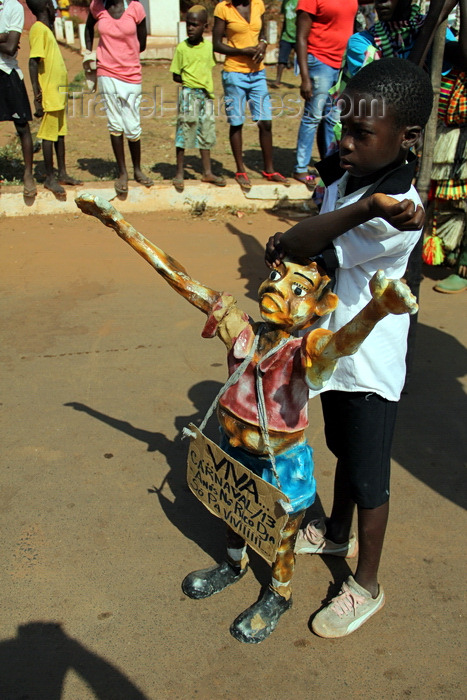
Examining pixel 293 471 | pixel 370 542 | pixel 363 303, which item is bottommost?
pixel 370 542

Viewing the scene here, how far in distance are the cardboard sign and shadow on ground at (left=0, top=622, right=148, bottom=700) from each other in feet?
1.98

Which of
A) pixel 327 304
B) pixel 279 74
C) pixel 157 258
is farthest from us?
pixel 279 74

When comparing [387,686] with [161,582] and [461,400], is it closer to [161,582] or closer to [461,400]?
[161,582]

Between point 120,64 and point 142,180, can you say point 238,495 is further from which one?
point 120,64

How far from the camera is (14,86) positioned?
6.05 m

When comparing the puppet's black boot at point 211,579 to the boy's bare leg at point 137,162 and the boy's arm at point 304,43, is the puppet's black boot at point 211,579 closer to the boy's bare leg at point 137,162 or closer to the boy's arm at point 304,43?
the boy's bare leg at point 137,162

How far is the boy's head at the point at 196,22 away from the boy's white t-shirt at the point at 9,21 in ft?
5.23

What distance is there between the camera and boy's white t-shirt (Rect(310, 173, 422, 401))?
1.85 metres

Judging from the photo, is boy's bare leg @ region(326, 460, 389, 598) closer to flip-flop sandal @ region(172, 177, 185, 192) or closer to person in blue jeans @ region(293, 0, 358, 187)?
person in blue jeans @ region(293, 0, 358, 187)

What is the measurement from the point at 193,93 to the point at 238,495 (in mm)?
5474

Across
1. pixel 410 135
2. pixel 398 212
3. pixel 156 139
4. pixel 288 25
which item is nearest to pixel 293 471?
pixel 398 212

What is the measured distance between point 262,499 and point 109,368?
207 centimetres

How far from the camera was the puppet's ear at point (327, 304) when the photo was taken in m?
1.96

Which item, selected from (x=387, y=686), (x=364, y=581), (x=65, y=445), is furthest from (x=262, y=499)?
(x=65, y=445)
